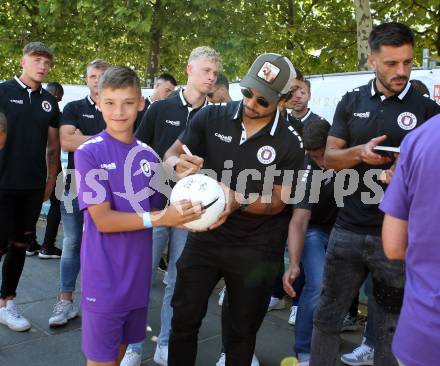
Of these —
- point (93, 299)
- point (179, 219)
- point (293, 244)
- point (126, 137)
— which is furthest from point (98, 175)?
point (293, 244)

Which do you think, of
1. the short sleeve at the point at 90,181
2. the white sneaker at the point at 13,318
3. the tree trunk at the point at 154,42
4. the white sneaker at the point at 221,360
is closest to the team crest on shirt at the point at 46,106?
the white sneaker at the point at 13,318

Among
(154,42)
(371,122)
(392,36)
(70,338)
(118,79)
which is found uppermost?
(154,42)

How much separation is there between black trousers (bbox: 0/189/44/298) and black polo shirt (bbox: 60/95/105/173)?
1.96 ft

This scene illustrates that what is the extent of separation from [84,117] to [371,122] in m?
2.60

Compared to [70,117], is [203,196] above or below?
below

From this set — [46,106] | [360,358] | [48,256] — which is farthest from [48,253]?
[360,358]

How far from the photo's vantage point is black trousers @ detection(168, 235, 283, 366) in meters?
2.96

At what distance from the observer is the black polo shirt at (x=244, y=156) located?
2955 millimetres

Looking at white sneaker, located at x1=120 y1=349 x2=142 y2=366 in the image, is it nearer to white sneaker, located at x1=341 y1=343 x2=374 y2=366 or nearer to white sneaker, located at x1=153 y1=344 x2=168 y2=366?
white sneaker, located at x1=153 y1=344 x2=168 y2=366

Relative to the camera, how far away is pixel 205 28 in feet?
36.1

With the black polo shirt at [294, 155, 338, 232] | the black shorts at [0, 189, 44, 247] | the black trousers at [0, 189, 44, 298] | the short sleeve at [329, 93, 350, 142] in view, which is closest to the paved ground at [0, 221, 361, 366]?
the black trousers at [0, 189, 44, 298]

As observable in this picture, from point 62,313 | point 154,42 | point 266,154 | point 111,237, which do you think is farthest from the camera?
point 154,42

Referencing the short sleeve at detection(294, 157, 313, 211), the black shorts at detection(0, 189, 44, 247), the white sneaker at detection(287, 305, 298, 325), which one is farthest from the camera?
the white sneaker at detection(287, 305, 298, 325)

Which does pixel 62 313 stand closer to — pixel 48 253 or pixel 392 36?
pixel 48 253
